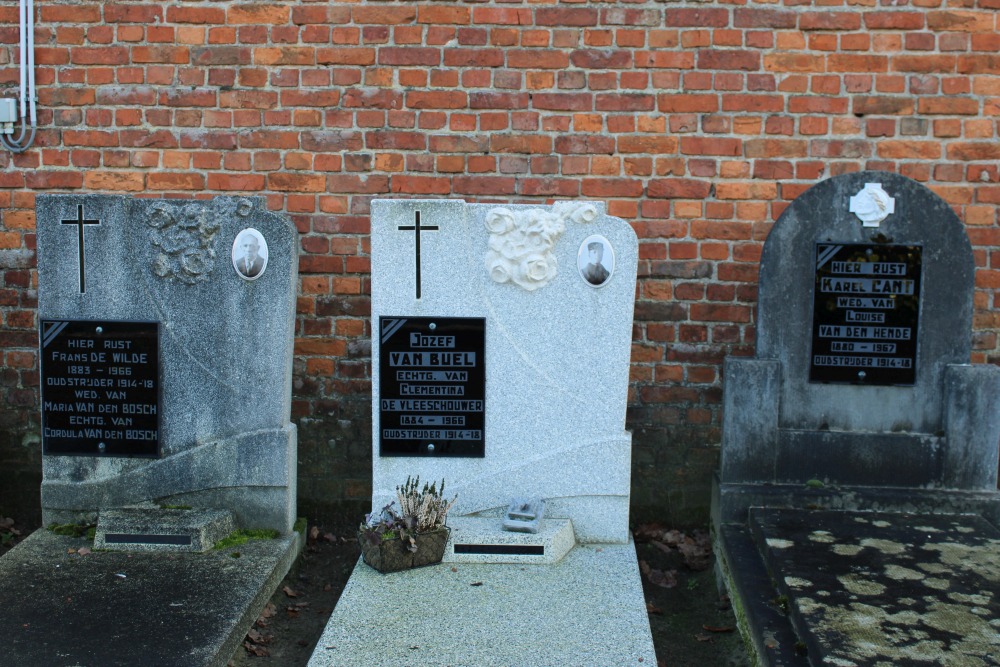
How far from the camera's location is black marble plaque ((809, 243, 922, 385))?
438 centimetres

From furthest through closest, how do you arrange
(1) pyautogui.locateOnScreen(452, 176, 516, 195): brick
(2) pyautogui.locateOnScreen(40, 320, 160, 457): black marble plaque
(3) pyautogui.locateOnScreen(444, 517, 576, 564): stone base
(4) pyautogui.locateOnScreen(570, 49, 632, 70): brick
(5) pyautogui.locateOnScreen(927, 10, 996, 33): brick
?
1. (1) pyautogui.locateOnScreen(452, 176, 516, 195): brick
2. (4) pyautogui.locateOnScreen(570, 49, 632, 70): brick
3. (5) pyautogui.locateOnScreen(927, 10, 996, 33): brick
4. (2) pyautogui.locateOnScreen(40, 320, 160, 457): black marble plaque
5. (3) pyautogui.locateOnScreen(444, 517, 576, 564): stone base

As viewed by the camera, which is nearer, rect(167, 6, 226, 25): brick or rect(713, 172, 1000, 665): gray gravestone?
rect(713, 172, 1000, 665): gray gravestone

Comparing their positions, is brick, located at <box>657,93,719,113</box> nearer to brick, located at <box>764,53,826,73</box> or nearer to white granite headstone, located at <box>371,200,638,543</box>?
brick, located at <box>764,53,826,73</box>

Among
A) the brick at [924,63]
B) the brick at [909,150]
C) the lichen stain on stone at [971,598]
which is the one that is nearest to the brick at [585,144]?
the brick at [909,150]

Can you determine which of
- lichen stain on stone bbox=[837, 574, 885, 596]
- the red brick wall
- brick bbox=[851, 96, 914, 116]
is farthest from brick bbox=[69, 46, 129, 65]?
lichen stain on stone bbox=[837, 574, 885, 596]

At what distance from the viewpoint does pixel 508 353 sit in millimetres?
4125

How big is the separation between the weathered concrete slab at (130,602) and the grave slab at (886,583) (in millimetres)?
1997

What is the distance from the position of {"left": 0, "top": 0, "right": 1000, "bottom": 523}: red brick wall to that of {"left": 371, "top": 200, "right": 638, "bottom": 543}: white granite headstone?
3.23ft

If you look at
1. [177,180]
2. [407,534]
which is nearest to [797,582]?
[407,534]

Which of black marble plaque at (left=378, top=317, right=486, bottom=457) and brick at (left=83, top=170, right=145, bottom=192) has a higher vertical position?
brick at (left=83, top=170, right=145, bottom=192)

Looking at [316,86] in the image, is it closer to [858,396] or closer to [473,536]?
[473,536]

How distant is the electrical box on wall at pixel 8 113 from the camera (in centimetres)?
498

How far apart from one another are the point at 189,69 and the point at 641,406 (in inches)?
116

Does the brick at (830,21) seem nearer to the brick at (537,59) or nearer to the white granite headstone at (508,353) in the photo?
the brick at (537,59)
